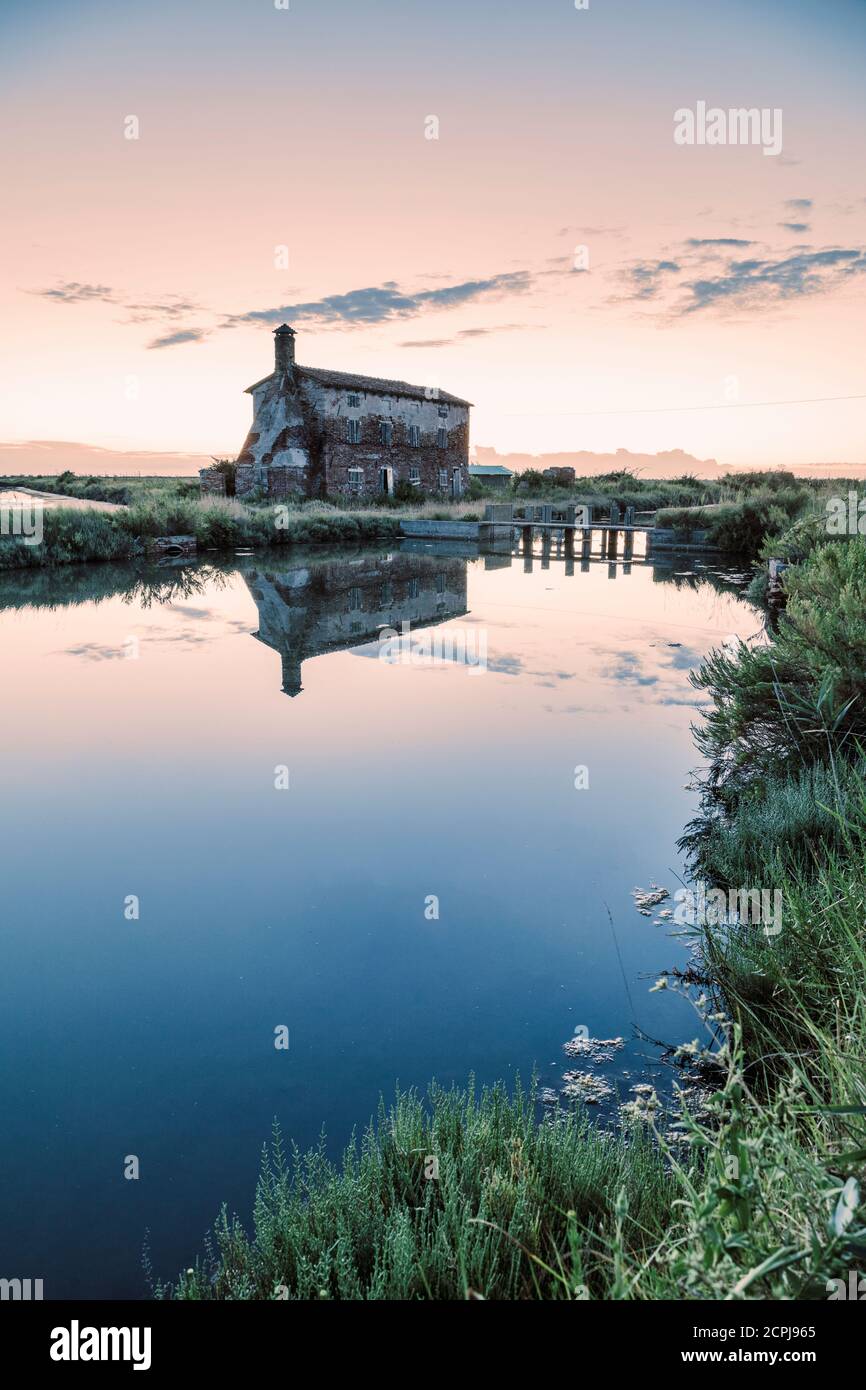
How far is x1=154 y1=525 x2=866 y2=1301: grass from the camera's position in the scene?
5.34ft

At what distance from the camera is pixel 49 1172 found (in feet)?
10.3

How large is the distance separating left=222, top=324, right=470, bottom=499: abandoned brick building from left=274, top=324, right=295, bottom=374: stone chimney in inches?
1.8

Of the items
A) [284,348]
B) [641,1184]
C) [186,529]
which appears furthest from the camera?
[284,348]

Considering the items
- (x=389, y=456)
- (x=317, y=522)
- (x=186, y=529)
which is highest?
(x=389, y=456)

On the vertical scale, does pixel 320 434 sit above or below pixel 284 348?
below

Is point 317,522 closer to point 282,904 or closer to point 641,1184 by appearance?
point 282,904

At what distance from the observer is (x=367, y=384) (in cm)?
4144

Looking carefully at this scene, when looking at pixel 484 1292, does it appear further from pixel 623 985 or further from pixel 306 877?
pixel 306 877

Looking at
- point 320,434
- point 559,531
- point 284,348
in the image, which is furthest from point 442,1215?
point 284,348

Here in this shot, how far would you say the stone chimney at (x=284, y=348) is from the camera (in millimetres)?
39250

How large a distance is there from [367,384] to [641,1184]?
139 feet

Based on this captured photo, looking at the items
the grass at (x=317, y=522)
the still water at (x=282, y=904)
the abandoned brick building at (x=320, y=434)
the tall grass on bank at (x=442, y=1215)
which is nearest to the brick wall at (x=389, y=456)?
the abandoned brick building at (x=320, y=434)

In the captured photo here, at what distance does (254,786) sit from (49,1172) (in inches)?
168
